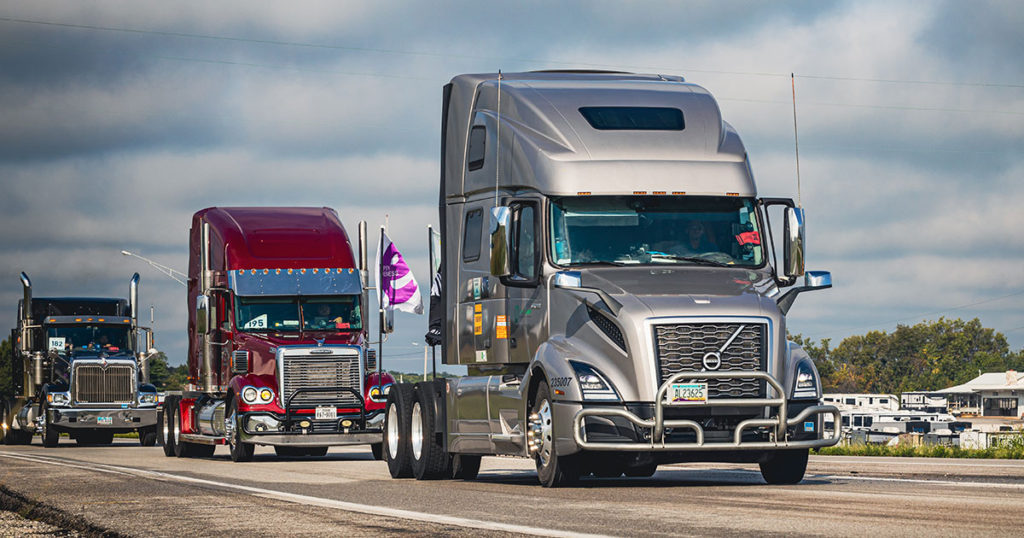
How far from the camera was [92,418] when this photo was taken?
39.1 metres

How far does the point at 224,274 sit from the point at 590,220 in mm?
13829

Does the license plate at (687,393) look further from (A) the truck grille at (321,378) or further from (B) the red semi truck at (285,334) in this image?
(A) the truck grille at (321,378)

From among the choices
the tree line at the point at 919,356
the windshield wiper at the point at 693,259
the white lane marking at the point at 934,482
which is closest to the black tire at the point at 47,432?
the white lane marking at the point at 934,482

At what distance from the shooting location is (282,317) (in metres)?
27.1

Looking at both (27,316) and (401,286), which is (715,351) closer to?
(401,286)

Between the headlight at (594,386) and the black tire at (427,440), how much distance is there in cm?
408

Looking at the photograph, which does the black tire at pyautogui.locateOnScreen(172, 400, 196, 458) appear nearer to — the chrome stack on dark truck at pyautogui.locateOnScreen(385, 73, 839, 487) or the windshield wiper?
the chrome stack on dark truck at pyautogui.locateOnScreen(385, 73, 839, 487)

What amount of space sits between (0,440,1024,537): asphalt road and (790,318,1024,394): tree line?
15637 centimetres

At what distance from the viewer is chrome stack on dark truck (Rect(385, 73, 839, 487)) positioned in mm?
13625

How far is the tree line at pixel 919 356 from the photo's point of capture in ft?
558

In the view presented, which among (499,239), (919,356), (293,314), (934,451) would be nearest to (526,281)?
(499,239)

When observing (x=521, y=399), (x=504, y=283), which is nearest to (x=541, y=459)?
(x=521, y=399)

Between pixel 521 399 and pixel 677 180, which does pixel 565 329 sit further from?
pixel 677 180

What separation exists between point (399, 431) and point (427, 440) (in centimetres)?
105
